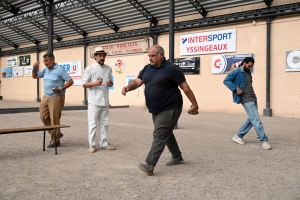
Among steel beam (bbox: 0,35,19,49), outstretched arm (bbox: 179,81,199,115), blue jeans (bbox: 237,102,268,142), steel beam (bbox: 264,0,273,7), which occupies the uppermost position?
steel beam (bbox: 0,35,19,49)

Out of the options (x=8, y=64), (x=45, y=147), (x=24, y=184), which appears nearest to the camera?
(x=24, y=184)

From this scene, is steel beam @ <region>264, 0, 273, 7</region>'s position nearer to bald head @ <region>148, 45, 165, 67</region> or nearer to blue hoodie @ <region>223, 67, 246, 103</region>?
blue hoodie @ <region>223, 67, 246, 103</region>

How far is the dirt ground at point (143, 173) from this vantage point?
3785mm

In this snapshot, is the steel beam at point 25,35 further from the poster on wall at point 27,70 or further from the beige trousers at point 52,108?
the beige trousers at point 52,108

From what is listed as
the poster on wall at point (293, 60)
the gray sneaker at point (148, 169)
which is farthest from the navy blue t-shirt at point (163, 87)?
the poster on wall at point (293, 60)

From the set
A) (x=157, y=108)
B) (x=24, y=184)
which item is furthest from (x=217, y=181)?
(x=24, y=184)

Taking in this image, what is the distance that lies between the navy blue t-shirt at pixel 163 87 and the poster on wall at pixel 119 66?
14799 mm

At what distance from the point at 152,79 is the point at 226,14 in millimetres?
10651

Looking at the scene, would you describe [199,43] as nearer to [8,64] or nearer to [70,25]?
[70,25]

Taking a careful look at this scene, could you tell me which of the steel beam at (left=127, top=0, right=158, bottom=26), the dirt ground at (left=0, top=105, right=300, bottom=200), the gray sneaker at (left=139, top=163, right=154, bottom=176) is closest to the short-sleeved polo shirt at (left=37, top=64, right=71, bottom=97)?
the dirt ground at (left=0, top=105, right=300, bottom=200)

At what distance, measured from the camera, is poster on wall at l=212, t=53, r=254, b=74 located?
14229mm

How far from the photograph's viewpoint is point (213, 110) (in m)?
15.1

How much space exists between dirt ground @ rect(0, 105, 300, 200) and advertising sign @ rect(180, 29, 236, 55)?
297 inches

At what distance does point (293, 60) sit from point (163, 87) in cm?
966
